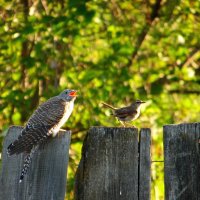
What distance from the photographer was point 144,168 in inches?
119

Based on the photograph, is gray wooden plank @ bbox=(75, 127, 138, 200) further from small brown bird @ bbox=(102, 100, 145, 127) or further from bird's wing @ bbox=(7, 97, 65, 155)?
small brown bird @ bbox=(102, 100, 145, 127)

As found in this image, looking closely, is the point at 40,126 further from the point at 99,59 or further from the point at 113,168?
the point at 99,59

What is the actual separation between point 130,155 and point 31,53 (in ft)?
20.7

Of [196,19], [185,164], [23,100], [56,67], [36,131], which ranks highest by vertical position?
[196,19]

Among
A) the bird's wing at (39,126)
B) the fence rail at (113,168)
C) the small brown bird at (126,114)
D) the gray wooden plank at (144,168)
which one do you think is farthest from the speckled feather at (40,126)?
the small brown bird at (126,114)

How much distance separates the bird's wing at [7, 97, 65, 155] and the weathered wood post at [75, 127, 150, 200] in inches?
13.8

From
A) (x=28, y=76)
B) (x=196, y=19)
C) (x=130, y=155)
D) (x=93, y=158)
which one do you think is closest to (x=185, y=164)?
(x=130, y=155)

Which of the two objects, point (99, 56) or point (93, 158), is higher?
point (99, 56)

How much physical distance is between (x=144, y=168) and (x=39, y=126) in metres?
1.24

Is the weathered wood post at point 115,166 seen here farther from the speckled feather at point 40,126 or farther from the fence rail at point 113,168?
the speckled feather at point 40,126

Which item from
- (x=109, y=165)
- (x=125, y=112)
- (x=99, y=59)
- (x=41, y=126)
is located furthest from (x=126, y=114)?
(x=99, y=59)

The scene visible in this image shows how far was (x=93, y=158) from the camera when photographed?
306 cm

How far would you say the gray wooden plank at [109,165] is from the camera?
3.03 meters

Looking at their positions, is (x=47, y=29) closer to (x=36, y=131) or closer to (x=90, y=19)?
(x=90, y=19)
